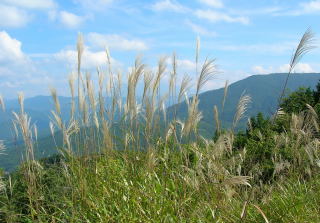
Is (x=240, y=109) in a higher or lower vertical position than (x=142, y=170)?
higher

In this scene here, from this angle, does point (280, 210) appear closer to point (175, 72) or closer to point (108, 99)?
point (175, 72)

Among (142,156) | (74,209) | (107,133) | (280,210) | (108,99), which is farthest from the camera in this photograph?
(108,99)

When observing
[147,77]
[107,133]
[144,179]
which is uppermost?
[147,77]

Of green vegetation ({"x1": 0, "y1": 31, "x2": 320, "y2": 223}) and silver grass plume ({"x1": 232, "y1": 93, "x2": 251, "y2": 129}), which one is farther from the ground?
silver grass plume ({"x1": 232, "y1": 93, "x2": 251, "y2": 129})

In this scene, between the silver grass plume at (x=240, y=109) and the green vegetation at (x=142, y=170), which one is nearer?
the green vegetation at (x=142, y=170)

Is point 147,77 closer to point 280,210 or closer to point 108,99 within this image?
point 108,99

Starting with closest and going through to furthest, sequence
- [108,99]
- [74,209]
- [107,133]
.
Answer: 1. [74,209]
2. [107,133]
3. [108,99]

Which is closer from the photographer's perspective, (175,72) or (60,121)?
(60,121)

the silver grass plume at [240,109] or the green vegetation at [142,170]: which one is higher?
the silver grass plume at [240,109]

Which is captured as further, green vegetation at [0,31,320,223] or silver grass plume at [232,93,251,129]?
silver grass plume at [232,93,251,129]

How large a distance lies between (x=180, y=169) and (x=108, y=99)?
1249mm

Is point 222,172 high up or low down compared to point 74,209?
up

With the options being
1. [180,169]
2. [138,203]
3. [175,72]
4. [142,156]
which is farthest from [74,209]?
[175,72]

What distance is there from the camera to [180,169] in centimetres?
422
